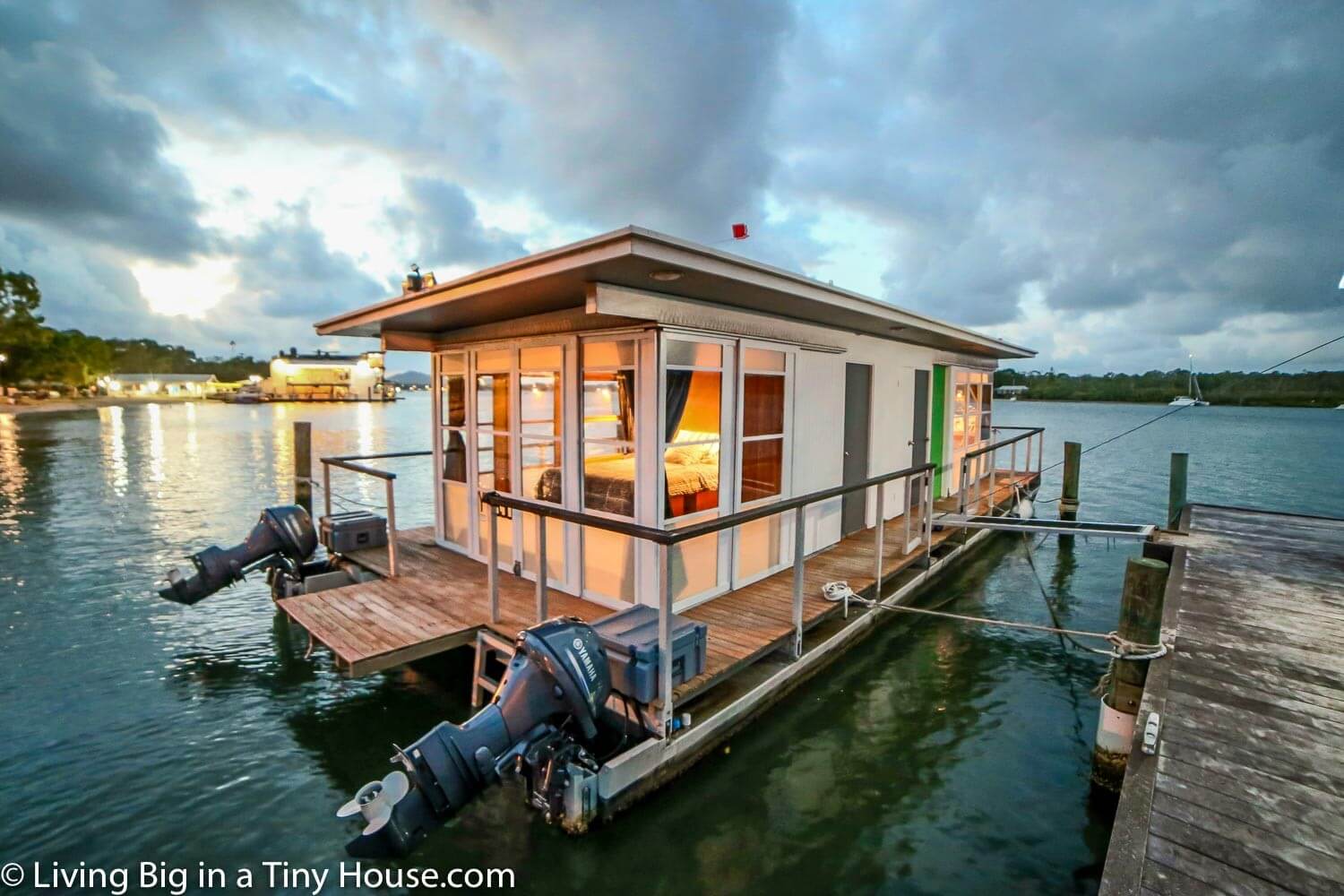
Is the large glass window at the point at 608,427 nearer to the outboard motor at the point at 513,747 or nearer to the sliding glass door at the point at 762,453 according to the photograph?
the sliding glass door at the point at 762,453

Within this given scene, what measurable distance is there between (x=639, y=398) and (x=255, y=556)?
4762 mm

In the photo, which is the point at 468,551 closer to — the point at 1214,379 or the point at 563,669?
the point at 563,669

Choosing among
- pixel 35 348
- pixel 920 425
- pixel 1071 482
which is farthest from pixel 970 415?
pixel 35 348

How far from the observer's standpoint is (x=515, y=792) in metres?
3.69

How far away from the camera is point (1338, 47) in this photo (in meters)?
10.3

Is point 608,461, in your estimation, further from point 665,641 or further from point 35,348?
point 35,348

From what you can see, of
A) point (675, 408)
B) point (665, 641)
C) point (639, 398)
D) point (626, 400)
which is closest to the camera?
point (665, 641)

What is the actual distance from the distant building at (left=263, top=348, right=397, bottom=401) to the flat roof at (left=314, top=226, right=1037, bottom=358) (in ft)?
309

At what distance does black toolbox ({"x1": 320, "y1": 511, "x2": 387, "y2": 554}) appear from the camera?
6.78 m

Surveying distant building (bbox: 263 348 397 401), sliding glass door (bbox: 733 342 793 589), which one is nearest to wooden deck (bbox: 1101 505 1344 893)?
sliding glass door (bbox: 733 342 793 589)

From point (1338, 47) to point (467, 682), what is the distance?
16.8m

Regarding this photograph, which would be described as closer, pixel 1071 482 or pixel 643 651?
pixel 643 651

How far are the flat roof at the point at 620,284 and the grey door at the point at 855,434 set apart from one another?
67cm

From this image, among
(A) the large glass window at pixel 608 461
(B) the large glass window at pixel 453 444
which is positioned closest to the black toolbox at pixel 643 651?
(A) the large glass window at pixel 608 461
